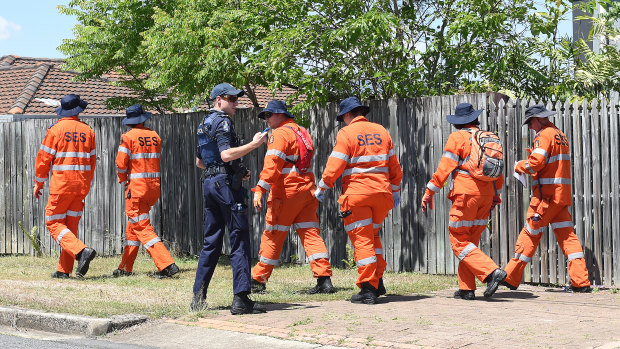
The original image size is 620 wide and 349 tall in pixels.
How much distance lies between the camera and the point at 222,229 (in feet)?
27.7

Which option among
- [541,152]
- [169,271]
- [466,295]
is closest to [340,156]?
[466,295]

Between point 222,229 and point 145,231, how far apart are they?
122 inches

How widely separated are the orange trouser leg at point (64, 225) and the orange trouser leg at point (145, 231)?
0.65 meters

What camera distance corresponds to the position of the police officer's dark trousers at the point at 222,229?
323 inches

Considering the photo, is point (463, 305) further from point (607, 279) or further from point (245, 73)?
point (245, 73)

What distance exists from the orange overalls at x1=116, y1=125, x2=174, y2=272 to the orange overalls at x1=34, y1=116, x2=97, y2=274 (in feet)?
1.58

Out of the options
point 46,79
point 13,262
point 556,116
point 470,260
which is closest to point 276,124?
point 470,260

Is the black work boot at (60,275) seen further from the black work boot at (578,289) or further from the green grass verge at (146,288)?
the black work boot at (578,289)

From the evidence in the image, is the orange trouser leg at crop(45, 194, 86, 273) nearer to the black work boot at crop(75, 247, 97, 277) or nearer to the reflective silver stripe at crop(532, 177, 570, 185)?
A: the black work boot at crop(75, 247, 97, 277)

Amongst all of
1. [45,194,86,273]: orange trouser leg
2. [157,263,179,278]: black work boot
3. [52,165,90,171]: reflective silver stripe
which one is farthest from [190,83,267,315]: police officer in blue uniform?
[52,165,90,171]: reflective silver stripe

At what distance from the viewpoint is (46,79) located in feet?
89.1

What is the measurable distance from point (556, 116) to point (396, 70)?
228 cm

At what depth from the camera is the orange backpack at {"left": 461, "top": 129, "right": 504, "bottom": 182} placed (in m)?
8.94

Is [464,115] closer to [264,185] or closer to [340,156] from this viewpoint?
[340,156]
